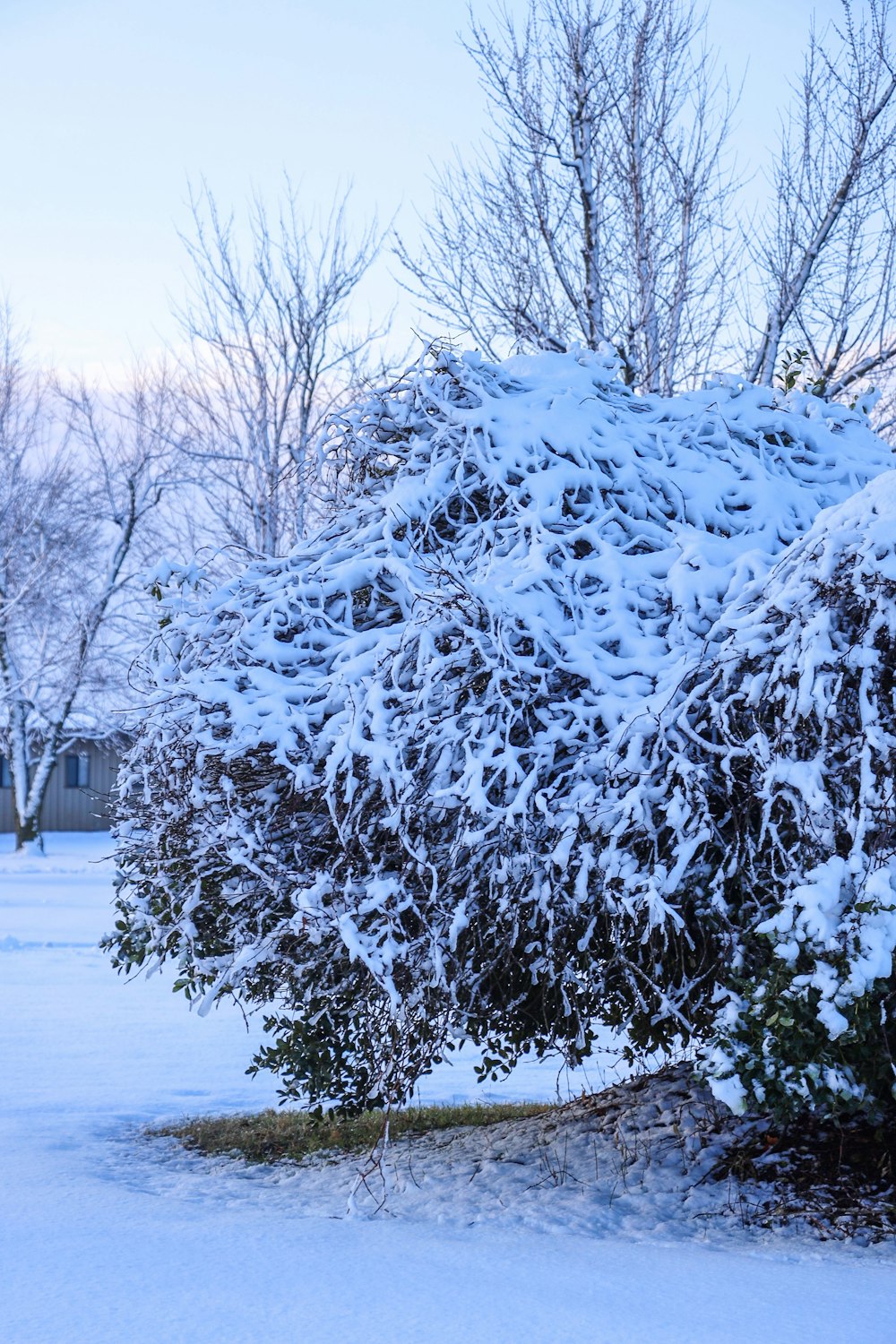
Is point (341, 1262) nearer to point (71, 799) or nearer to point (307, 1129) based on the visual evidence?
point (307, 1129)

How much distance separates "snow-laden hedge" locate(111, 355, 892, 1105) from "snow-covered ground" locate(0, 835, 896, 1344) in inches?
21.1

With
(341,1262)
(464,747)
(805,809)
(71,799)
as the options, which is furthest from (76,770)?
(805,809)

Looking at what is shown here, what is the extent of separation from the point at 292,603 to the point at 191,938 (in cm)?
135

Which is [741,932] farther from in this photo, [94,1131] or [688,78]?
→ [688,78]

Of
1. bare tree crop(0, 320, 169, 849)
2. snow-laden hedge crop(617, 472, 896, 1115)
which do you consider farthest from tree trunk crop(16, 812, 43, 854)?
snow-laden hedge crop(617, 472, 896, 1115)

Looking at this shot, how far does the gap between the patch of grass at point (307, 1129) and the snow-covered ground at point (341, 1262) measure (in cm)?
23

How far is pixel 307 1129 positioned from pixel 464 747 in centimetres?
287

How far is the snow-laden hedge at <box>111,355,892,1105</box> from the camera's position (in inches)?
167

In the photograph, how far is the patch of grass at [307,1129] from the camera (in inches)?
230

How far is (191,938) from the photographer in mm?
4809

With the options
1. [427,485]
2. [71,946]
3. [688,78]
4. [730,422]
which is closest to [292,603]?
[427,485]

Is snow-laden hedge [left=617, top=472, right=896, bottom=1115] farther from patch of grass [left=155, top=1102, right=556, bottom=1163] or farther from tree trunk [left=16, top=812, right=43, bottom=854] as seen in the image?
tree trunk [left=16, top=812, right=43, bottom=854]

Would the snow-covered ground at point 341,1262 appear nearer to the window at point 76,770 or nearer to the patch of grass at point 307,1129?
the patch of grass at point 307,1129

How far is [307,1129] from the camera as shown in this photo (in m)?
6.25
